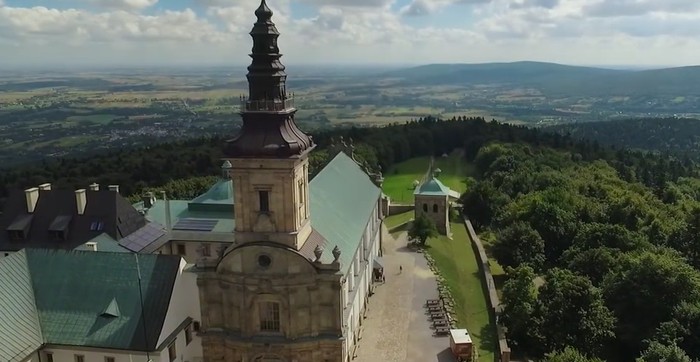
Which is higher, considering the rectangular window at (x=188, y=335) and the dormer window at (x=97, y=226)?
the dormer window at (x=97, y=226)

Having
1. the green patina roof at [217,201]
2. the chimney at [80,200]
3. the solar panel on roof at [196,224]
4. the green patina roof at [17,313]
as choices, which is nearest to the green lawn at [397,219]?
the green patina roof at [217,201]

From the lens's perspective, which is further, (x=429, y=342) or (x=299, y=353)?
(x=429, y=342)

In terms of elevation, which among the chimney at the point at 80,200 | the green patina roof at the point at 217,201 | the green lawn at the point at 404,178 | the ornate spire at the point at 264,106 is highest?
the ornate spire at the point at 264,106

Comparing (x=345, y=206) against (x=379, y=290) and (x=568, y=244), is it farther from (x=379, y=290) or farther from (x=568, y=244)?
(x=568, y=244)

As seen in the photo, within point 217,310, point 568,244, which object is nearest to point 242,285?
point 217,310

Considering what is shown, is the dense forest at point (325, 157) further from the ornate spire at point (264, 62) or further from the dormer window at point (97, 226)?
the ornate spire at point (264, 62)

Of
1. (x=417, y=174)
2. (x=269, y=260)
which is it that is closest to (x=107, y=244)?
A: (x=269, y=260)
